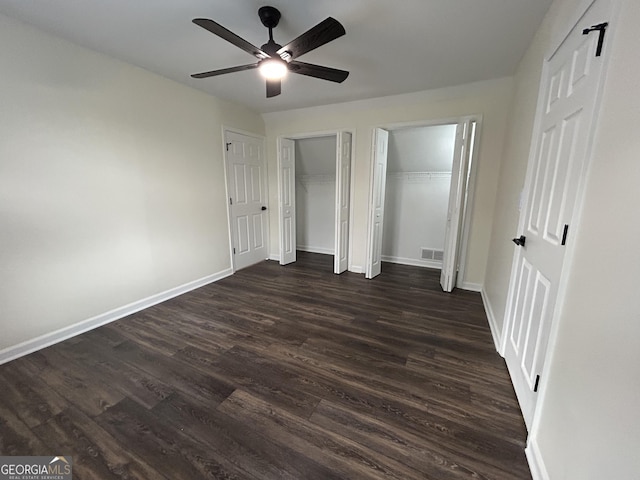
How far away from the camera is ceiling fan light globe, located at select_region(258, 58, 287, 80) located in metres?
1.79

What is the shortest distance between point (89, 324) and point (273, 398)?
6.60 ft

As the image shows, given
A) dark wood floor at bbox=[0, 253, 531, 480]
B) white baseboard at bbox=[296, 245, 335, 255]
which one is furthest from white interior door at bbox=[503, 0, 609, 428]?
white baseboard at bbox=[296, 245, 335, 255]

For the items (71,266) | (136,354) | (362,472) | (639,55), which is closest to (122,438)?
(136,354)

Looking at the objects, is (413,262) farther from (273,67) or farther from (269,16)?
(269,16)

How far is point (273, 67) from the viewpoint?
71.9 inches

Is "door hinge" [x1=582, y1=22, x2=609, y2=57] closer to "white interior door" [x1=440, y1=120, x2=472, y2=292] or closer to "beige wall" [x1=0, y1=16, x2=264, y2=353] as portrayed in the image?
"white interior door" [x1=440, y1=120, x2=472, y2=292]

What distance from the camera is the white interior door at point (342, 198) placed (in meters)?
3.62

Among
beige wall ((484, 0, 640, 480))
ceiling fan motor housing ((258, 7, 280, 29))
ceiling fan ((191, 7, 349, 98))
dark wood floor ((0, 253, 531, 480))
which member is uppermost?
ceiling fan motor housing ((258, 7, 280, 29))

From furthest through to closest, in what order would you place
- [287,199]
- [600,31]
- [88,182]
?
[287,199] → [88,182] → [600,31]

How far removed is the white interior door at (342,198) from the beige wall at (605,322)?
100 inches

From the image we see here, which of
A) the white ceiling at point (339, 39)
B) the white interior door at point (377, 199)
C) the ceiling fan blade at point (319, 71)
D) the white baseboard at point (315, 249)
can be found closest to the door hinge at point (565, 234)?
the white ceiling at point (339, 39)

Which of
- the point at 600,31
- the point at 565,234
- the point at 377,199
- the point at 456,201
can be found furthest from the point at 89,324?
the point at 456,201

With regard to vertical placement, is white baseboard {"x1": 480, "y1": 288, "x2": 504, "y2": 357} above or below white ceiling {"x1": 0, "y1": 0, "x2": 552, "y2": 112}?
below

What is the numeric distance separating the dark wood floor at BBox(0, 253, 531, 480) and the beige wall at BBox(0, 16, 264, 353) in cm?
43
